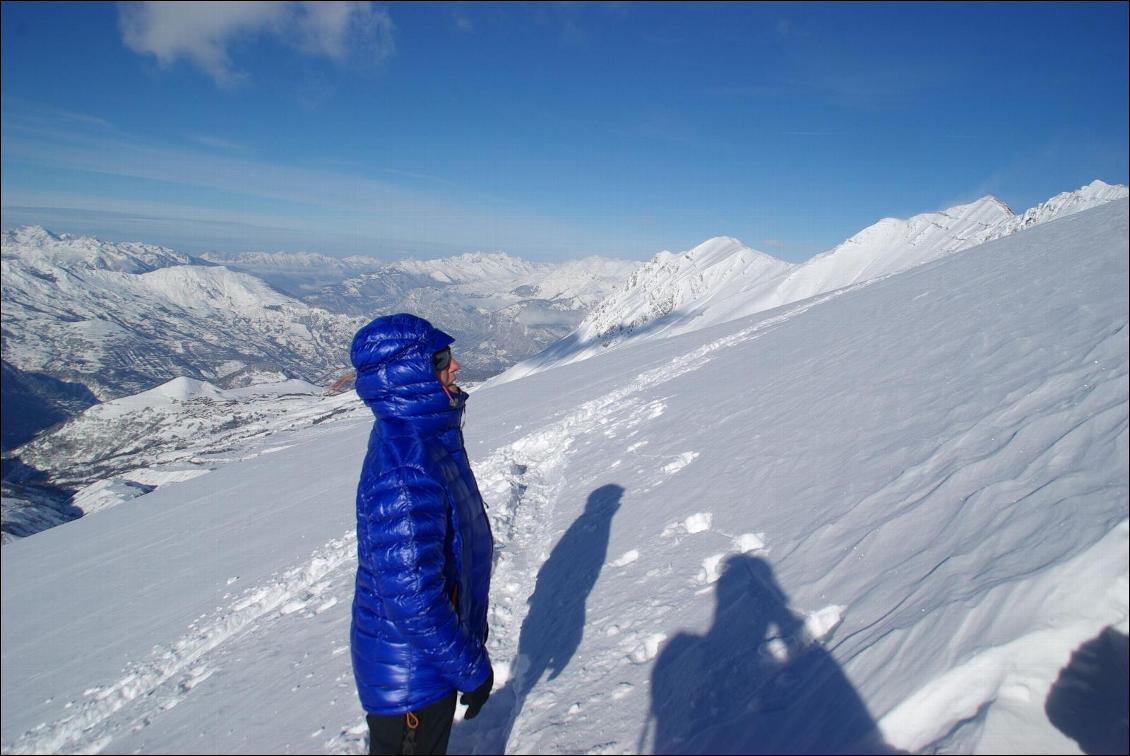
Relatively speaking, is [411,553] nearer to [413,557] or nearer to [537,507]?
[413,557]

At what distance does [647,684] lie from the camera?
159 inches

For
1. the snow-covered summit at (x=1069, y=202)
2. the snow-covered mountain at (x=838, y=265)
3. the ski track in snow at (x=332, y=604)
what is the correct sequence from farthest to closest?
the snow-covered summit at (x=1069, y=202) < the snow-covered mountain at (x=838, y=265) < the ski track in snow at (x=332, y=604)

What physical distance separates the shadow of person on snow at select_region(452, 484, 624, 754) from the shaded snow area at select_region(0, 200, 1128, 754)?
3 centimetres

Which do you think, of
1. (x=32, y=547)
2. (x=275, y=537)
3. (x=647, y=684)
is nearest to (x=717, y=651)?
(x=647, y=684)

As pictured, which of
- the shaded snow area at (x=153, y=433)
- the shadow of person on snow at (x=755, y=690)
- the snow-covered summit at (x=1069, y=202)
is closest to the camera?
the shadow of person on snow at (x=755, y=690)

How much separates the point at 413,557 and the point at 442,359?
1.17 metres

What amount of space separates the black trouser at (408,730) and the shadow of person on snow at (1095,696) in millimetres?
3166

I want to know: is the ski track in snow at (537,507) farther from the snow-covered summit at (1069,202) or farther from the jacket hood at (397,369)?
the snow-covered summit at (1069,202)

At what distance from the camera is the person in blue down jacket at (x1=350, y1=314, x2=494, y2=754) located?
277 cm

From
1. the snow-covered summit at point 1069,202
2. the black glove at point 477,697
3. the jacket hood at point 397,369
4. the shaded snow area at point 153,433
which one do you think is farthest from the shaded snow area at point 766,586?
the snow-covered summit at point 1069,202

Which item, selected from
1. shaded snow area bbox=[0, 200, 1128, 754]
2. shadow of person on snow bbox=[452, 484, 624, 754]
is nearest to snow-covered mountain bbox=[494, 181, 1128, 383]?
shaded snow area bbox=[0, 200, 1128, 754]

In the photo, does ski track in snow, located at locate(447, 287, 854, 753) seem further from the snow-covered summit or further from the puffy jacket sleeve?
the snow-covered summit

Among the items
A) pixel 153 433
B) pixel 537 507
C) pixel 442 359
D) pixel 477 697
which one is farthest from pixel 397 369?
pixel 153 433

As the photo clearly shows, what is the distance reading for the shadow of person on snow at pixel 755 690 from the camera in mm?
3055
